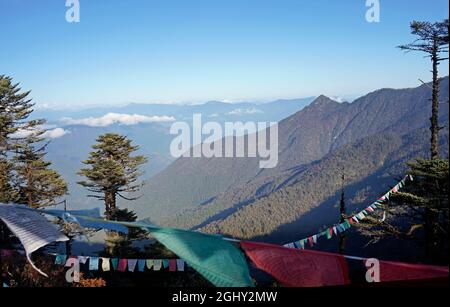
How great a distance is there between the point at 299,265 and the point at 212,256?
149 cm

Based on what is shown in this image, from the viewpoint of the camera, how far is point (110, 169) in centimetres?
2741

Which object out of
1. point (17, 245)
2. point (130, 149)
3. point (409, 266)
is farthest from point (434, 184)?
point (17, 245)

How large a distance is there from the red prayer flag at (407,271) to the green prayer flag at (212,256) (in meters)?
2.21

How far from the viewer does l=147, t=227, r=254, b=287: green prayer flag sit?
6773mm

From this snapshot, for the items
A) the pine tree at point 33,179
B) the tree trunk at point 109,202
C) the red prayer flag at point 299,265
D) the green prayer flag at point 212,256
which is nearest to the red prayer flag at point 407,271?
the red prayer flag at point 299,265

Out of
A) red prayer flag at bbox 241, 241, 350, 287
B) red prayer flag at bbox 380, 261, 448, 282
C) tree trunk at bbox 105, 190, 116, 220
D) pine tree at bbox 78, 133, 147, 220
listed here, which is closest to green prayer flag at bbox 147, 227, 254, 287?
red prayer flag at bbox 241, 241, 350, 287

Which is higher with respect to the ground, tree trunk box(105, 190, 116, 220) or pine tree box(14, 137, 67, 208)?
pine tree box(14, 137, 67, 208)

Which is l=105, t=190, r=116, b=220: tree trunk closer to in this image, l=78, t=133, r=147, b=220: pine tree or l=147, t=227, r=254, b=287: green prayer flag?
l=78, t=133, r=147, b=220: pine tree

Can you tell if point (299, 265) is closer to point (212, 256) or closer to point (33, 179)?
point (212, 256)

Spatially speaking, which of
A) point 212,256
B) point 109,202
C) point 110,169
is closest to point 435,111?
point 212,256

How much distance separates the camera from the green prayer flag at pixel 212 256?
22.2ft

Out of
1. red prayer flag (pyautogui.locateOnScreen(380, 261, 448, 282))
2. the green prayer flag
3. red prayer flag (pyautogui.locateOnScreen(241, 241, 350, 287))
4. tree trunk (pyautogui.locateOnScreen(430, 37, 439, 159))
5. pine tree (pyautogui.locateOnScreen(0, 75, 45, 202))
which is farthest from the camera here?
pine tree (pyautogui.locateOnScreen(0, 75, 45, 202))

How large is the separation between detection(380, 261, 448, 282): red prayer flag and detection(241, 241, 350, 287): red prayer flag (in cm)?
Result: 61
